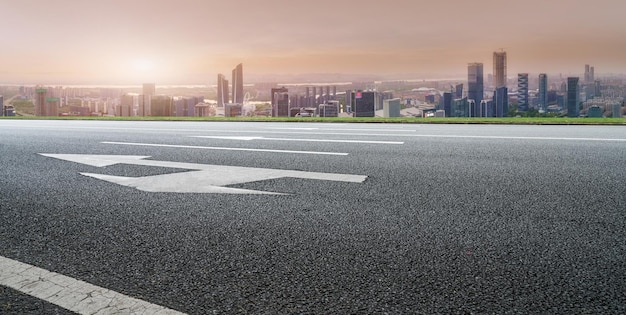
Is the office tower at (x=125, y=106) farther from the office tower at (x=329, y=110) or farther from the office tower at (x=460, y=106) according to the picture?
the office tower at (x=460, y=106)

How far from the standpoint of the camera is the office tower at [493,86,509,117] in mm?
28159

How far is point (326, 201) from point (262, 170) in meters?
2.09

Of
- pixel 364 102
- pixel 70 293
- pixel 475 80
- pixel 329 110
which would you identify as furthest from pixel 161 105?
pixel 475 80

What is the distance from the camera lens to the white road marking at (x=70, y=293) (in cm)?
238

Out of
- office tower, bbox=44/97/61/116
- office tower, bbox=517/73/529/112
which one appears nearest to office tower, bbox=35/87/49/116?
office tower, bbox=44/97/61/116

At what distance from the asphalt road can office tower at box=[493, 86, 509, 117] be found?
22.1 metres

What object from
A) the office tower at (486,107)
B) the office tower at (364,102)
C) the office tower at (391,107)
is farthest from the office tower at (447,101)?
the office tower at (391,107)

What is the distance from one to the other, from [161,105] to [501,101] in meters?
20.2

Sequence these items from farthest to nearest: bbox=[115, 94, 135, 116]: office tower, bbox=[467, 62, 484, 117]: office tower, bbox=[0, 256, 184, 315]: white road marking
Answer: bbox=[467, 62, 484, 117]: office tower < bbox=[115, 94, 135, 116]: office tower < bbox=[0, 256, 184, 315]: white road marking

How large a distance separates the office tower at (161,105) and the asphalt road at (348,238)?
70.5ft

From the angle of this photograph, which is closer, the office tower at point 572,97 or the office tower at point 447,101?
the office tower at point 447,101

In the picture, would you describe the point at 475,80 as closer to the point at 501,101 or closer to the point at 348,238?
the point at 501,101

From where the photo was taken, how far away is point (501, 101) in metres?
32.2

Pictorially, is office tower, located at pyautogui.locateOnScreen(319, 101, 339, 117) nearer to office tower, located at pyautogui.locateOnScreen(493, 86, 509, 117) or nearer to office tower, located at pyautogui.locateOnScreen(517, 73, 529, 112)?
office tower, located at pyautogui.locateOnScreen(493, 86, 509, 117)
